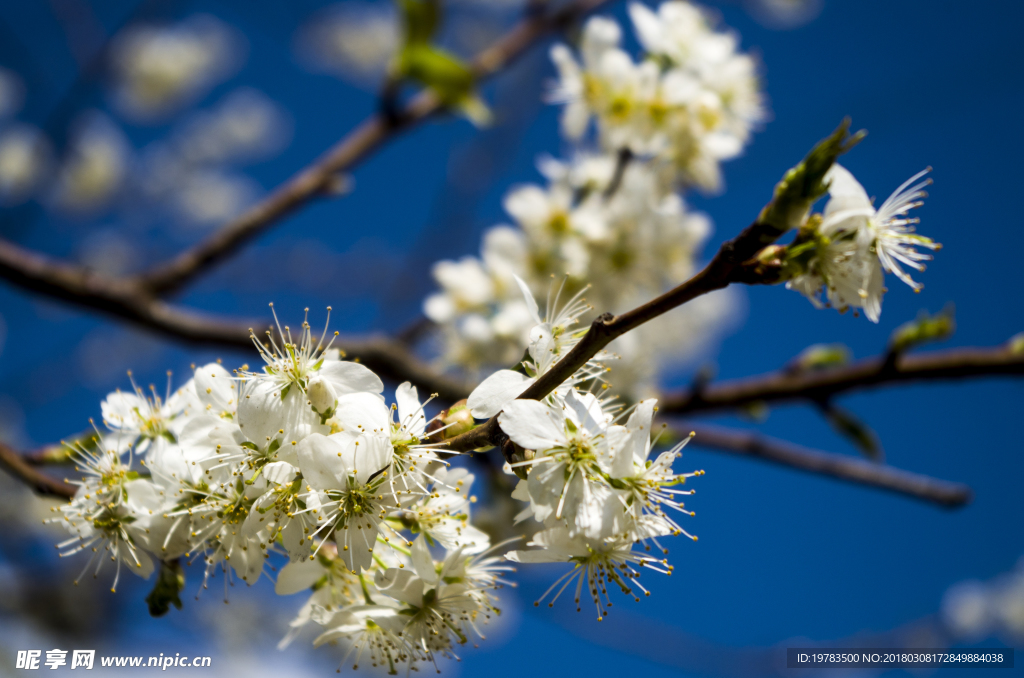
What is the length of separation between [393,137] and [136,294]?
96 cm

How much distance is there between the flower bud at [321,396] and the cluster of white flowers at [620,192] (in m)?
1.06

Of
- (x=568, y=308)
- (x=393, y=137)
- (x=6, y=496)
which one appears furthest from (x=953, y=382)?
(x=6, y=496)

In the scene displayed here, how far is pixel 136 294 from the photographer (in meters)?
1.87

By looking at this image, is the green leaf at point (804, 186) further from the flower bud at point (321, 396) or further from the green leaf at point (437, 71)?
the green leaf at point (437, 71)

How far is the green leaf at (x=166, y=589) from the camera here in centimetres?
94

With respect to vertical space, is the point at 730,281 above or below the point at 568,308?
below

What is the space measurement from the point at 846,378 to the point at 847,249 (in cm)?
99

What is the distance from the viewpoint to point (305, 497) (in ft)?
2.64

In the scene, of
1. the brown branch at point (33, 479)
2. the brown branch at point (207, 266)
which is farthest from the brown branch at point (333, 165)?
the brown branch at point (33, 479)

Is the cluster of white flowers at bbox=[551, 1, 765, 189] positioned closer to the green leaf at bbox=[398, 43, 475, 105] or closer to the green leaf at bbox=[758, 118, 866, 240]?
the green leaf at bbox=[398, 43, 475, 105]

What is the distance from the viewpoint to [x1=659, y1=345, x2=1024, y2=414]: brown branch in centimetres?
150

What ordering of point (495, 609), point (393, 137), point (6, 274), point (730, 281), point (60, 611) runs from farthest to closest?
point (60, 611) → point (393, 137) → point (6, 274) → point (495, 609) → point (730, 281)

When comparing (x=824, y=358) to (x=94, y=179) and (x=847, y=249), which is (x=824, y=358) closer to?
(x=847, y=249)

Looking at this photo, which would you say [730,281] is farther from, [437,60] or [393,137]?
[393,137]
